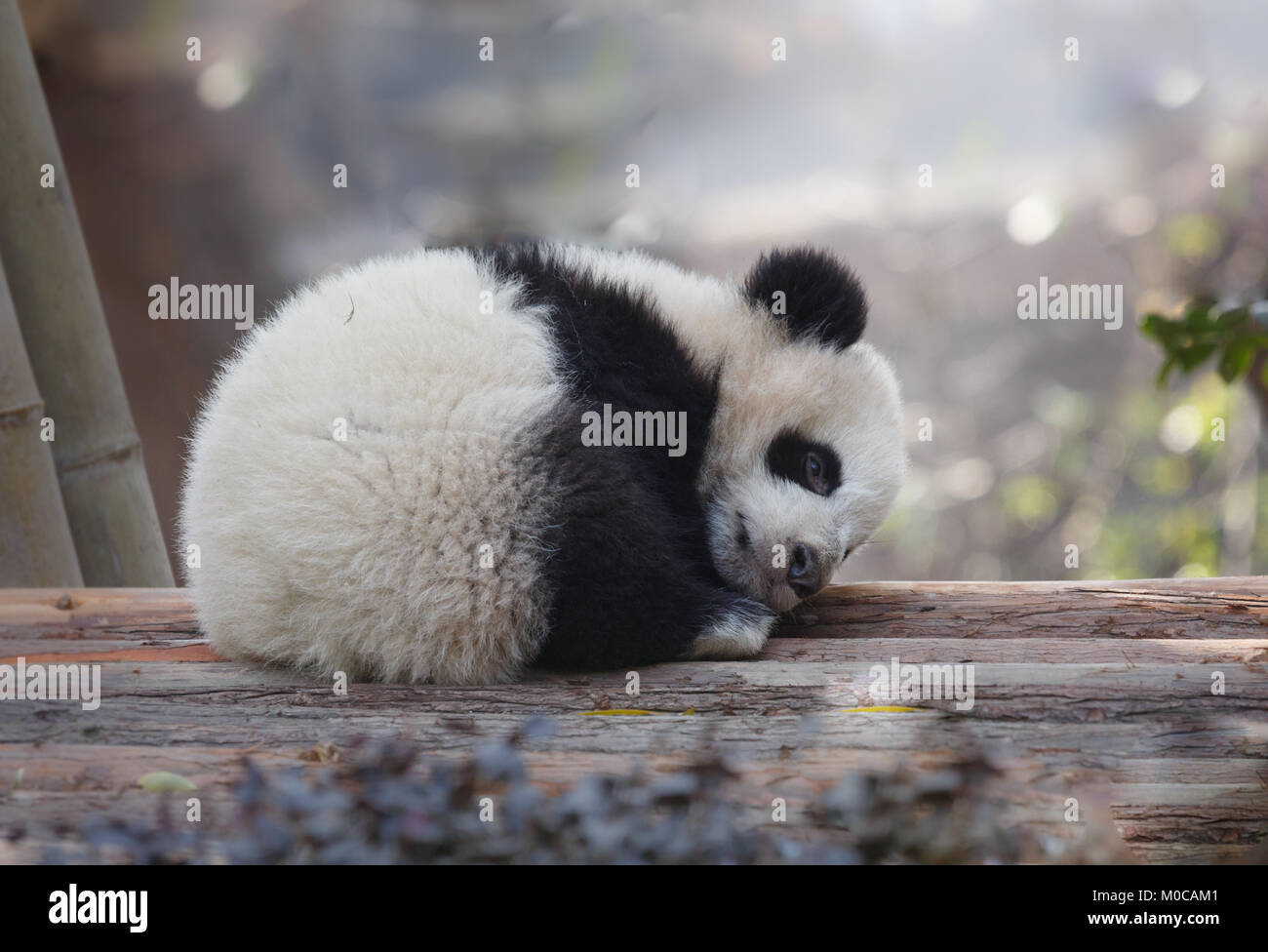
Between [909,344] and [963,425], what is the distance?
74 cm

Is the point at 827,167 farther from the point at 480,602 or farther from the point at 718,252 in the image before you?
the point at 480,602

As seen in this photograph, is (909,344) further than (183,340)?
Yes

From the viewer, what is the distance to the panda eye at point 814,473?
281cm

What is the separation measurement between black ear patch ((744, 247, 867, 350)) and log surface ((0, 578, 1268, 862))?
0.86 metres

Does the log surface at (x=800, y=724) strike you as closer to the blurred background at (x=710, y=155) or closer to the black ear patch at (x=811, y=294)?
the black ear patch at (x=811, y=294)

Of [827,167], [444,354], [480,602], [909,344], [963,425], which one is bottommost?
[480,602]

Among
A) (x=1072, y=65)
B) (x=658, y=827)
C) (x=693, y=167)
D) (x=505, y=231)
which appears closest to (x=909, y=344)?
(x=1072, y=65)

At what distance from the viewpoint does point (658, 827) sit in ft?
5.92

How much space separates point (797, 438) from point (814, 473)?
4.5 inches

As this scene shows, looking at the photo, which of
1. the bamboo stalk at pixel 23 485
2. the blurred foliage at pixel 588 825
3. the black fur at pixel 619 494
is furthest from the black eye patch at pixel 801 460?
the bamboo stalk at pixel 23 485

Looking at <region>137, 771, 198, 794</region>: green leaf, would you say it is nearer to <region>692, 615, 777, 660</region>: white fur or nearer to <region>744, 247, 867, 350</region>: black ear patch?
<region>692, 615, 777, 660</region>: white fur

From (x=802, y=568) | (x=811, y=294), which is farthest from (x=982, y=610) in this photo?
(x=811, y=294)

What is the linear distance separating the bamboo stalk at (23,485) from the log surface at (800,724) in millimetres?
690

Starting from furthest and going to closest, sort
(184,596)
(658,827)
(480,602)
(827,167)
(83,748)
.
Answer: (827,167)
(184,596)
(480,602)
(83,748)
(658,827)
